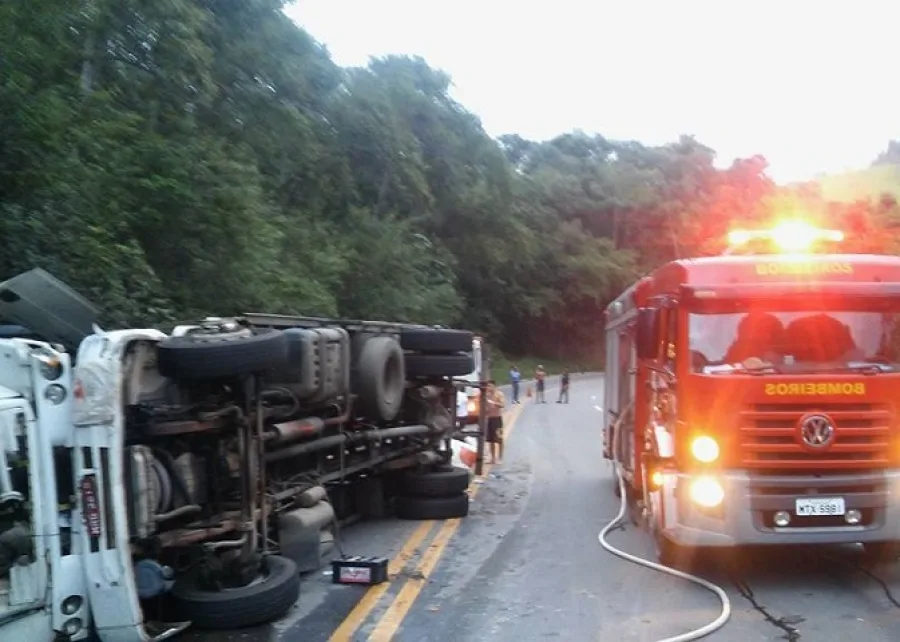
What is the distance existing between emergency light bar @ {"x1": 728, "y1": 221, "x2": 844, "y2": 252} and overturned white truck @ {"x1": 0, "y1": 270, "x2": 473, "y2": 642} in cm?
414

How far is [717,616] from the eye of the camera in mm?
7293

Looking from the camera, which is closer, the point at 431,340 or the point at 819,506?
the point at 819,506

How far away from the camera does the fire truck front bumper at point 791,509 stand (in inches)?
318

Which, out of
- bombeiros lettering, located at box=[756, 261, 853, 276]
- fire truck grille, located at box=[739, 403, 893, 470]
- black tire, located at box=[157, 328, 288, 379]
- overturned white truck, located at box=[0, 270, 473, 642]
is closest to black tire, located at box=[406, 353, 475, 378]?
overturned white truck, located at box=[0, 270, 473, 642]

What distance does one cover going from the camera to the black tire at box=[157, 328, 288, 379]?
662cm

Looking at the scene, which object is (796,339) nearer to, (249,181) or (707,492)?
(707,492)

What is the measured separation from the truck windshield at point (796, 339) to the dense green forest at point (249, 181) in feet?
20.6

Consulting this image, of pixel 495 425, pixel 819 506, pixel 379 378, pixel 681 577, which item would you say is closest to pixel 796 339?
pixel 819 506

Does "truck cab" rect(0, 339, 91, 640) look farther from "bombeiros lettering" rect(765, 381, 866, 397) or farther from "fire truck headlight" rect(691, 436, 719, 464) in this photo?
"bombeiros lettering" rect(765, 381, 866, 397)

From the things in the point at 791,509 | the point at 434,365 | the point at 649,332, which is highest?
the point at 649,332

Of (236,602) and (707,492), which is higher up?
(707,492)

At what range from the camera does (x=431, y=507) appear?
11.6 m

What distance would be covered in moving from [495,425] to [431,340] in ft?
18.8

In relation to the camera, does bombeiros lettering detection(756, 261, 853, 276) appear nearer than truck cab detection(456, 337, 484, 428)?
Yes
